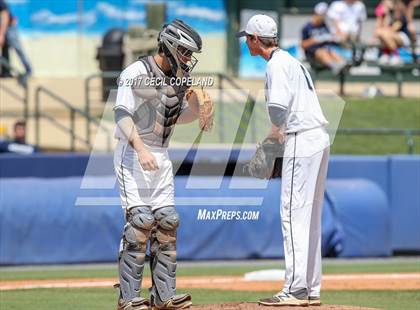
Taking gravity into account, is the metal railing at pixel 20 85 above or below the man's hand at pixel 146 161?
below

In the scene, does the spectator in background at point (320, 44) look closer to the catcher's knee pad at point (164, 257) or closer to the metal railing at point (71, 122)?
the metal railing at point (71, 122)

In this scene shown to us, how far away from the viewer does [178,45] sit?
8352mm

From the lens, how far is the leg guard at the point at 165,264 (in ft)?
27.4

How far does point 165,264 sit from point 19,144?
939cm

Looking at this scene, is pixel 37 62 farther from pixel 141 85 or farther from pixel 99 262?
pixel 141 85

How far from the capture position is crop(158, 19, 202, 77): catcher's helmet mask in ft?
27.4

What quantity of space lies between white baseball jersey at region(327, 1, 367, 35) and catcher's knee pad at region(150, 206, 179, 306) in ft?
42.0

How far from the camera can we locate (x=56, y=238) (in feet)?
47.7

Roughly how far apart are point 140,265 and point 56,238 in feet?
21.1

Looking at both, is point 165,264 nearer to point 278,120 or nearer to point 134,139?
point 134,139

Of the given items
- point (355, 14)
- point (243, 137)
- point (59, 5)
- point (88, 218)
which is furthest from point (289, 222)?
point (59, 5)

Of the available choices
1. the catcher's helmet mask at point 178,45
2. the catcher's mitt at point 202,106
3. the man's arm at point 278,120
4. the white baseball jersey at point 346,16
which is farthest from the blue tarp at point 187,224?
the white baseball jersey at point 346,16

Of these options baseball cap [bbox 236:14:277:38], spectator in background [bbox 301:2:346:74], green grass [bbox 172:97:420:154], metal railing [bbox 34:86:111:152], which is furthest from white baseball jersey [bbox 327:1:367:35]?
baseball cap [bbox 236:14:277:38]

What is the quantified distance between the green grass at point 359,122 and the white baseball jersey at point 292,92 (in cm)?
858
